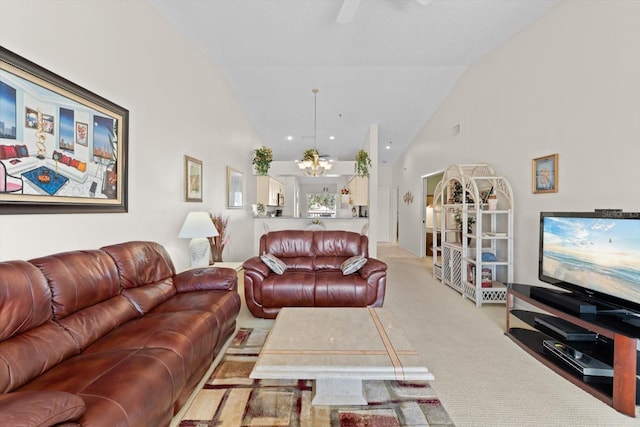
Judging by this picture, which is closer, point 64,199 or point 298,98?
point 64,199

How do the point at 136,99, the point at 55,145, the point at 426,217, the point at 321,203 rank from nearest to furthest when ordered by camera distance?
the point at 55,145 < the point at 136,99 < the point at 426,217 < the point at 321,203

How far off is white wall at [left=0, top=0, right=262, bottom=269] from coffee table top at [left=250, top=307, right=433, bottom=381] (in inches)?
64.2

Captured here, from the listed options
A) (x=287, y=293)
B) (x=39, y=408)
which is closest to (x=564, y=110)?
(x=287, y=293)

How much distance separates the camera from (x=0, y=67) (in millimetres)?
1553

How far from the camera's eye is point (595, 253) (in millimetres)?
2152

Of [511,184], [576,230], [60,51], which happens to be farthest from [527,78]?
[60,51]

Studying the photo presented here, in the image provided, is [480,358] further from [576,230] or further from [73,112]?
[73,112]

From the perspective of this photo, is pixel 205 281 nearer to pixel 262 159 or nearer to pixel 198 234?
pixel 198 234

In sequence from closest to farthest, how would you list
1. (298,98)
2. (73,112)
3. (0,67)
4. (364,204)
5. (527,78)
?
(0,67) → (73,112) → (527,78) → (298,98) → (364,204)

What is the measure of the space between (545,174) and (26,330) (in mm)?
4385

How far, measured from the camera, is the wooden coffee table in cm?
147

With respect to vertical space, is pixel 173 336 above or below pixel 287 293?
above

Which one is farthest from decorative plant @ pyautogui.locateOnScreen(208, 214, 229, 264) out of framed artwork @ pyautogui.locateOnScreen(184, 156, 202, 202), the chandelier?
the chandelier

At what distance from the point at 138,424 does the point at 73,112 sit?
207 centimetres
